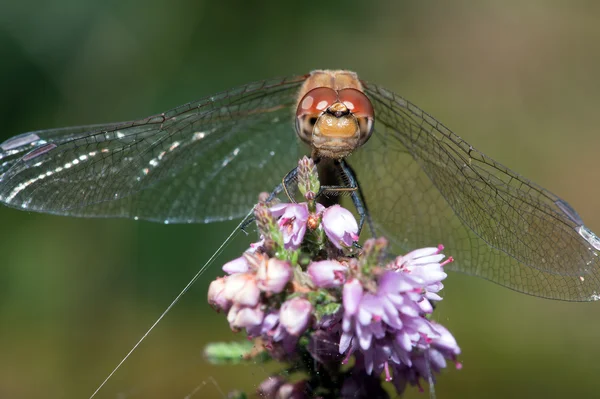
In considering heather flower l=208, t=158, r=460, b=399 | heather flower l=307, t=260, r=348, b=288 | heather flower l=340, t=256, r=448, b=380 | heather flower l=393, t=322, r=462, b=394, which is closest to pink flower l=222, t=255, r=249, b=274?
heather flower l=208, t=158, r=460, b=399

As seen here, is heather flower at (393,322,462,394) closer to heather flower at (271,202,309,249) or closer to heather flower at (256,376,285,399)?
heather flower at (256,376,285,399)

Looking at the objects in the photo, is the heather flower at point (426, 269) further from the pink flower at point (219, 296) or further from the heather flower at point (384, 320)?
the pink flower at point (219, 296)

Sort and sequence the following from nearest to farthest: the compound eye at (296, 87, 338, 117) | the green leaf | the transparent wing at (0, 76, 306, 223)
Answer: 1. the green leaf
2. the compound eye at (296, 87, 338, 117)
3. the transparent wing at (0, 76, 306, 223)

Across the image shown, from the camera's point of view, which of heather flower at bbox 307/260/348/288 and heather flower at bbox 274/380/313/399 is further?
heather flower at bbox 274/380/313/399

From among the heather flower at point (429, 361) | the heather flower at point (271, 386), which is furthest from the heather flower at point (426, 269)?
the heather flower at point (271, 386)

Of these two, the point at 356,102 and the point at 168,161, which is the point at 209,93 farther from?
the point at 356,102

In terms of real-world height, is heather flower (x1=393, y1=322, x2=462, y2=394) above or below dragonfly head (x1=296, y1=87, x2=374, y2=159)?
below

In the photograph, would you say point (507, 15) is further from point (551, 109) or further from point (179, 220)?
point (179, 220)

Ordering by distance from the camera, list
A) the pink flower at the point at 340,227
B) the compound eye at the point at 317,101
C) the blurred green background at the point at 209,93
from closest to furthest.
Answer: the pink flower at the point at 340,227 < the compound eye at the point at 317,101 < the blurred green background at the point at 209,93
